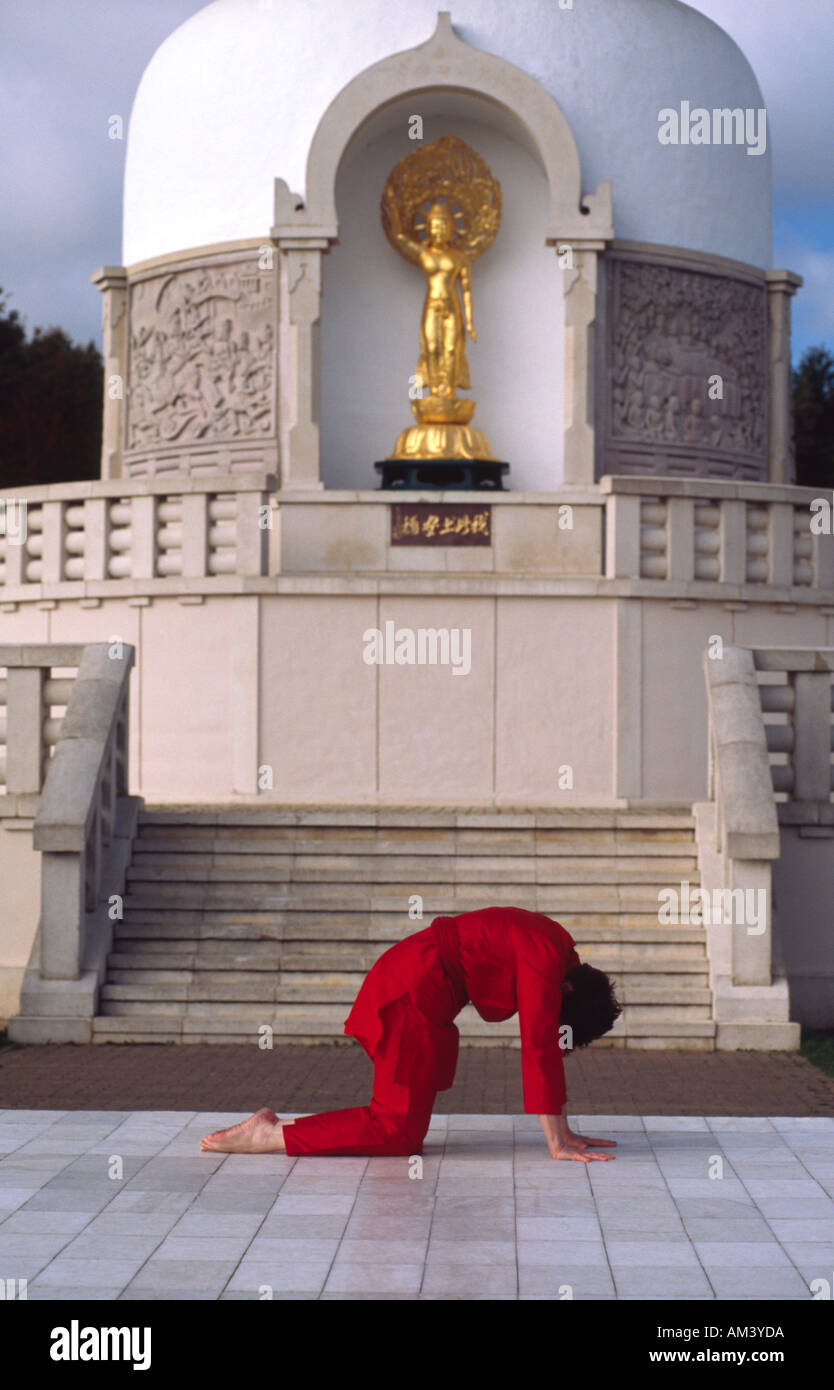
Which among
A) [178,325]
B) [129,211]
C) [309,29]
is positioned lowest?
[178,325]

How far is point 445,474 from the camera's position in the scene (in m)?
20.0

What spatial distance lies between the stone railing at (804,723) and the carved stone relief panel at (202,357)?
31.5ft

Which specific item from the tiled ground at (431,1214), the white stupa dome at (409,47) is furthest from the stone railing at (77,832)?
the white stupa dome at (409,47)

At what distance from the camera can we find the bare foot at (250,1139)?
767 centimetres

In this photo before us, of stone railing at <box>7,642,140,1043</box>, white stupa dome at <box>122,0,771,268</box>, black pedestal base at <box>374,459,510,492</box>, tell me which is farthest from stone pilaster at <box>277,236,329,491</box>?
stone railing at <box>7,642,140,1043</box>

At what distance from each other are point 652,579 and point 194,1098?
8272 millimetres

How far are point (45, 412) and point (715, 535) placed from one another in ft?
81.3

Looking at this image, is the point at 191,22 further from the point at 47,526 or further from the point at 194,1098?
the point at 194,1098

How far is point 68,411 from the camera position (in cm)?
3897

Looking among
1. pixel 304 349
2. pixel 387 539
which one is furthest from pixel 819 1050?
pixel 304 349

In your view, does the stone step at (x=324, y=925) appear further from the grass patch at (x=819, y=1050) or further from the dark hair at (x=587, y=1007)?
the dark hair at (x=587, y=1007)

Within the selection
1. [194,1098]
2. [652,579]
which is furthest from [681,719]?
[194,1098]

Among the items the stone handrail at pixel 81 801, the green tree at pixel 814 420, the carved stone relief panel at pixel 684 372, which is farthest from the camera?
the green tree at pixel 814 420

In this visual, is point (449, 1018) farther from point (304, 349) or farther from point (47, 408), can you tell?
point (47, 408)
